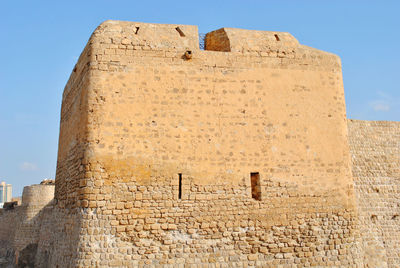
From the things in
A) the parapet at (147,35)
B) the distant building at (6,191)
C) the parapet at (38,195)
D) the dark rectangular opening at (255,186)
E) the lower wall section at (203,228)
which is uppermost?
the distant building at (6,191)

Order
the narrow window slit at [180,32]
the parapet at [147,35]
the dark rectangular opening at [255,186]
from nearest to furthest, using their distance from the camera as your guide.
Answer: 1. the parapet at [147,35]
2. the dark rectangular opening at [255,186]
3. the narrow window slit at [180,32]

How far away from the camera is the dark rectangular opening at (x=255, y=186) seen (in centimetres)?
709

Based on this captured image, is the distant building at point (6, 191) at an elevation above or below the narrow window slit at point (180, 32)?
above

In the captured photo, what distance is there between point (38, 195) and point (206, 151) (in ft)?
32.5

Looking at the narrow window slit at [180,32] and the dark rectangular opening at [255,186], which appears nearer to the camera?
the dark rectangular opening at [255,186]

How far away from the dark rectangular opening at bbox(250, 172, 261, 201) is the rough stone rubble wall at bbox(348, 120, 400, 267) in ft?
12.7

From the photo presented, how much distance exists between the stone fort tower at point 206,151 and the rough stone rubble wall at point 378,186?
7.11 ft

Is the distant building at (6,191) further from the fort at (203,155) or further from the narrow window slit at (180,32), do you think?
the narrow window slit at (180,32)

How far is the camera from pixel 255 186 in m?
7.15

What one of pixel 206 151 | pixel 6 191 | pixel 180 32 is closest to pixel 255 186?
pixel 206 151

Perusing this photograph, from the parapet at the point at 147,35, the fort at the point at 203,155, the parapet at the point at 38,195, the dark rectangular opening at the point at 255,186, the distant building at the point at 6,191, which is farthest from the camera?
the distant building at the point at 6,191

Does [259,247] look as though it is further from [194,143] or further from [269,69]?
[269,69]

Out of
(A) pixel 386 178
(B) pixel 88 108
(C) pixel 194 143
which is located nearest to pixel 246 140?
(C) pixel 194 143

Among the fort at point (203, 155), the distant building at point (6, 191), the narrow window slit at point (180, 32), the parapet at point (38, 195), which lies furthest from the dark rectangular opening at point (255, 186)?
the distant building at point (6, 191)
